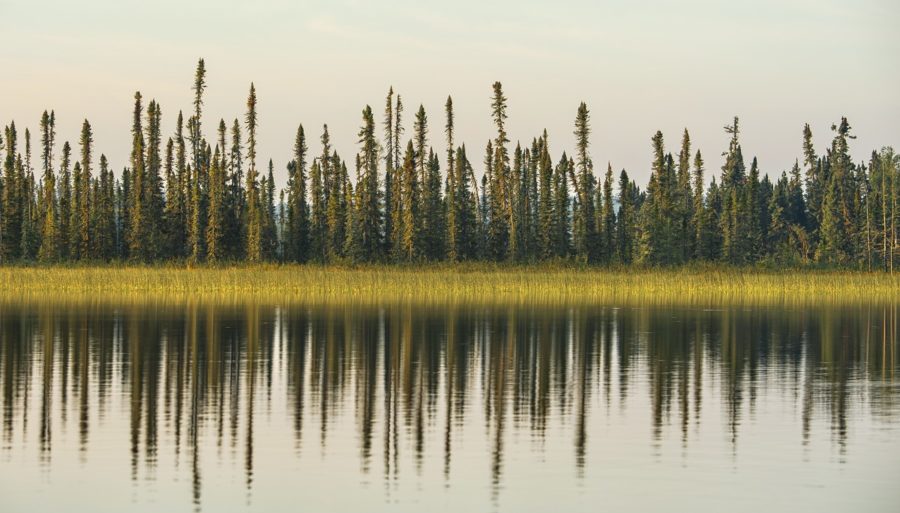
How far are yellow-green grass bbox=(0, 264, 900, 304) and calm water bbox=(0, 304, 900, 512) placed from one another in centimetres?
3125

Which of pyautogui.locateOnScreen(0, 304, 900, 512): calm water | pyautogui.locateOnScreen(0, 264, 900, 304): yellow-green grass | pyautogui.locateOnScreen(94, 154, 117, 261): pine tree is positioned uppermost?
pyautogui.locateOnScreen(94, 154, 117, 261): pine tree

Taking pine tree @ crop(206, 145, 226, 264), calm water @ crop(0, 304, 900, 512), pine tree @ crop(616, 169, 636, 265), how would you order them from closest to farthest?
calm water @ crop(0, 304, 900, 512) < pine tree @ crop(206, 145, 226, 264) < pine tree @ crop(616, 169, 636, 265)

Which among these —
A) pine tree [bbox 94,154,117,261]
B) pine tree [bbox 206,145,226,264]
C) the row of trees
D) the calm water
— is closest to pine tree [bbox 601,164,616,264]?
the row of trees

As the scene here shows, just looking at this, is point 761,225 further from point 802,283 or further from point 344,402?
point 344,402

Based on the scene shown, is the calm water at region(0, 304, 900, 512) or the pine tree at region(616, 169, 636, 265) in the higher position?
the pine tree at region(616, 169, 636, 265)

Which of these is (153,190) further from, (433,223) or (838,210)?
(838,210)

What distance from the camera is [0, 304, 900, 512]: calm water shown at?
17516mm

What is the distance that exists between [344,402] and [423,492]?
339 inches

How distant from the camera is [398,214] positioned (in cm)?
11500

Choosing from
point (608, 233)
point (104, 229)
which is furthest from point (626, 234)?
point (104, 229)

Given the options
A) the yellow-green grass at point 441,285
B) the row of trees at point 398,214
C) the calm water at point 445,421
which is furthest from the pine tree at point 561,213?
the calm water at point 445,421

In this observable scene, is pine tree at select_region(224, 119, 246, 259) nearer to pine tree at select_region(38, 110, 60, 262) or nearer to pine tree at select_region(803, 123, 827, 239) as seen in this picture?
pine tree at select_region(38, 110, 60, 262)

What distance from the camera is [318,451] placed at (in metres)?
20.5

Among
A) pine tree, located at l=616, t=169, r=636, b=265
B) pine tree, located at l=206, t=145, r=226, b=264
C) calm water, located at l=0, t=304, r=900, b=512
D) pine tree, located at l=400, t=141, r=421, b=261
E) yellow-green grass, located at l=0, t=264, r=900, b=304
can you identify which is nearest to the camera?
calm water, located at l=0, t=304, r=900, b=512
